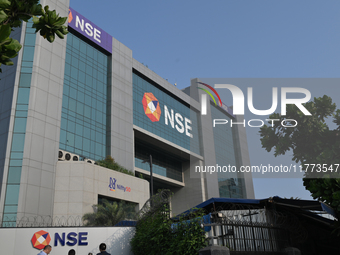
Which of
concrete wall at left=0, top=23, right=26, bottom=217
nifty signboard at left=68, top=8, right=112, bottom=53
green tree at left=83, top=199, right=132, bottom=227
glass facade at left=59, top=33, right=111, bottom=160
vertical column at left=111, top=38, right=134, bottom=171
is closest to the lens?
concrete wall at left=0, top=23, right=26, bottom=217

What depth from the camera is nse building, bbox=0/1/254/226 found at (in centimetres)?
3350

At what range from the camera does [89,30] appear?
44688mm

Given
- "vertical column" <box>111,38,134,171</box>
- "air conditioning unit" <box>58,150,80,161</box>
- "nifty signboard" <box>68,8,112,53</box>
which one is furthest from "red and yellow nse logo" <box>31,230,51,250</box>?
"nifty signboard" <box>68,8,112,53</box>

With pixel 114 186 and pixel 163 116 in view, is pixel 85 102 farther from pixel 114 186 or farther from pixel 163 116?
pixel 163 116

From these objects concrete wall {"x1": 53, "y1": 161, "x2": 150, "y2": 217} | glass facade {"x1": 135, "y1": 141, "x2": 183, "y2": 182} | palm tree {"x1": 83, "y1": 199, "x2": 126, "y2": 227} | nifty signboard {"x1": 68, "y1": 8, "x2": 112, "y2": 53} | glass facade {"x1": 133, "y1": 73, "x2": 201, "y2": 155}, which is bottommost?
palm tree {"x1": 83, "y1": 199, "x2": 126, "y2": 227}

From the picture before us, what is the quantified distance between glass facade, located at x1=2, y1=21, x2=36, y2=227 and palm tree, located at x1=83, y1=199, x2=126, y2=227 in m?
6.83

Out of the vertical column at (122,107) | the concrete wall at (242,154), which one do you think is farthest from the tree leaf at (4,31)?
the concrete wall at (242,154)

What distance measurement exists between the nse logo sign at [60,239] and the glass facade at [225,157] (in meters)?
50.5

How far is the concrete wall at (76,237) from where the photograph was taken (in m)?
15.3

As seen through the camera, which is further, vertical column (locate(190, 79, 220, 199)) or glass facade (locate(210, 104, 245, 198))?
glass facade (locate(210, 104, 245, 198))

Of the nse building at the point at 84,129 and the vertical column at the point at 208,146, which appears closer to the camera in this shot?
A: the nse building at the point at 84,129

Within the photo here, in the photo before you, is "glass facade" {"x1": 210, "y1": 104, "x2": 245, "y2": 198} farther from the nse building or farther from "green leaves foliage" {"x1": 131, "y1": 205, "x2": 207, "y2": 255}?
"green leaves foliage" {"x1": 131, "y1": 205, "x2": 207, "y2": 255}

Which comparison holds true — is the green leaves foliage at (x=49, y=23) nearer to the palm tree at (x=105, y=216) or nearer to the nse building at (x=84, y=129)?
the nse building at (x=84, y=129)

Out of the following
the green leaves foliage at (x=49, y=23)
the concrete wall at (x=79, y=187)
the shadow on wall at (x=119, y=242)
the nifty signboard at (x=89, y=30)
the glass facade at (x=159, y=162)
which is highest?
the nifty signboard at (x=89, y=30)
